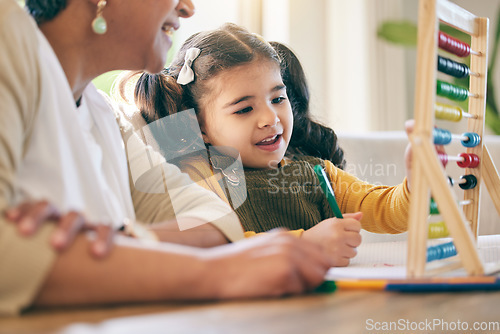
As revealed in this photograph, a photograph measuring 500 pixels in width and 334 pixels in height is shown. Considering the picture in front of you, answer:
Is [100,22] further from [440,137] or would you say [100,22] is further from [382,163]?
[382,163]

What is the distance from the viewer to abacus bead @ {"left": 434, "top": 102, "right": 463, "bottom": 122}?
936mm

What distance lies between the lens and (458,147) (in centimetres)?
207

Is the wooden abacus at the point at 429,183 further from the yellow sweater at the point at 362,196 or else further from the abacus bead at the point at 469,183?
the yellow sweater at the point at 362,196

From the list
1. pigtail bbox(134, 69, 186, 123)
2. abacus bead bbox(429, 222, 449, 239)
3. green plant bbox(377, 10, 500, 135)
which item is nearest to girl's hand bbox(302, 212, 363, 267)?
abacus bead bbox(429, 222, 449, 239)

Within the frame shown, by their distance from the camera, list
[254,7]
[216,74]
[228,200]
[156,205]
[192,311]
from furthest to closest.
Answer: [254,7], [216,74], [228,200], [156,205], [192,311]

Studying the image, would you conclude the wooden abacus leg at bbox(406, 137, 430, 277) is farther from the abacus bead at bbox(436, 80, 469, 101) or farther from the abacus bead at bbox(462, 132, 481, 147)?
the abacus bead at bbox(462, 132, 481, 147)

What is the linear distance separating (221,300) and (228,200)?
2.80 ft

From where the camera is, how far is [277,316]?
1.71 ft

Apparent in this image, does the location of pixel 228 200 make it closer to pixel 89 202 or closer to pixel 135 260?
pixel 89 202

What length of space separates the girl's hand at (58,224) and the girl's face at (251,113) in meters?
0.93

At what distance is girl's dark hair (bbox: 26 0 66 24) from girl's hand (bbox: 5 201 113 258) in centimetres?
41

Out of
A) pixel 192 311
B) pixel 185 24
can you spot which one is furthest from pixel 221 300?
pixel 185 24

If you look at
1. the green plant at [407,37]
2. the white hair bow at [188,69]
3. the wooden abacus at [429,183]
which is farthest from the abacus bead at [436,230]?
the green plant at [407,37]

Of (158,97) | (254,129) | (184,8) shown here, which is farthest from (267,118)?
(184,8)
